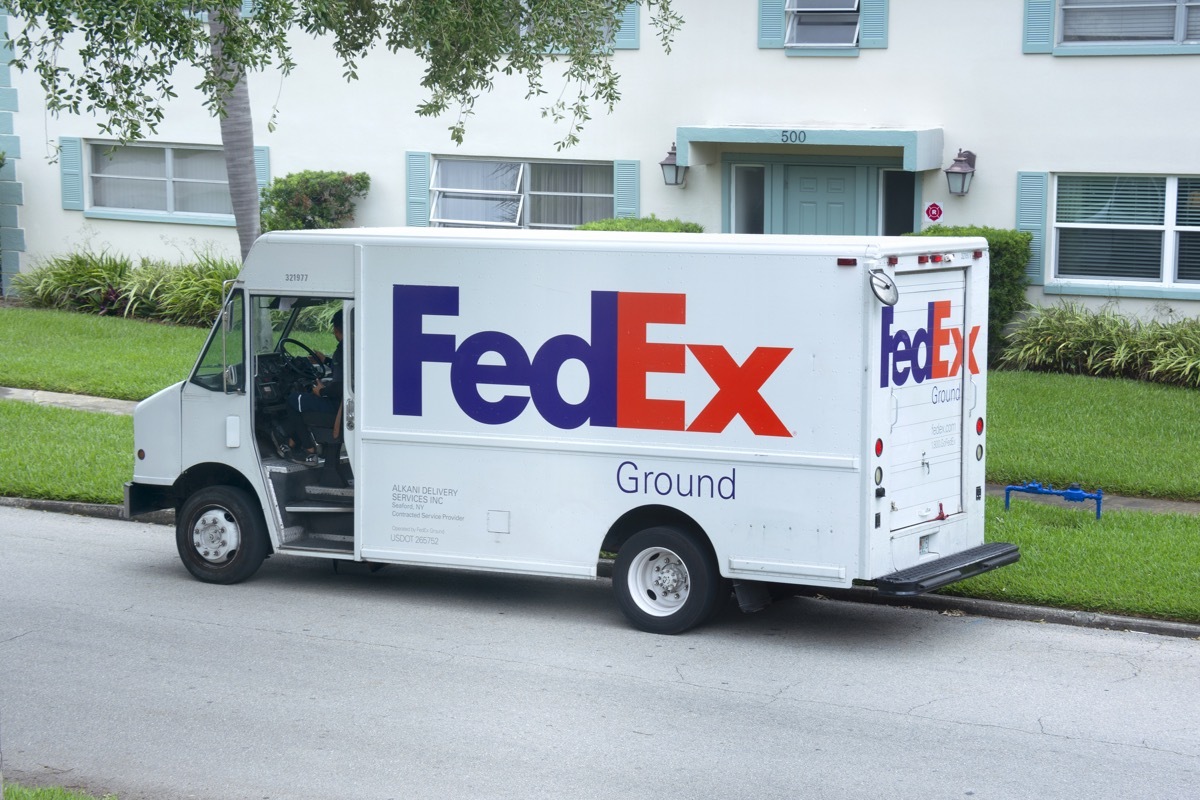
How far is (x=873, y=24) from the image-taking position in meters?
19.0

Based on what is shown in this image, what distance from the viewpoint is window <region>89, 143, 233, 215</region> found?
77.2 feet

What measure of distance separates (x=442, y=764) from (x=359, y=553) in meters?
3.15

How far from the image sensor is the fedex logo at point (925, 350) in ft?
28.9

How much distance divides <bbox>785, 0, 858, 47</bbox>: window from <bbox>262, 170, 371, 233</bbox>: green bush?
661 centimetres

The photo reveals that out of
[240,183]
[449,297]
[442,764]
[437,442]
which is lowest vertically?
[442,764]

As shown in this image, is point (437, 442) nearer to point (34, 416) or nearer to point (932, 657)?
point (932, 657)

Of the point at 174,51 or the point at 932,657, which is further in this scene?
the point at 174,51

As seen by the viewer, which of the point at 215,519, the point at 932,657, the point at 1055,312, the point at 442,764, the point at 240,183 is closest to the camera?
the point at 442,764

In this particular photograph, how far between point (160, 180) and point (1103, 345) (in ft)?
47.9

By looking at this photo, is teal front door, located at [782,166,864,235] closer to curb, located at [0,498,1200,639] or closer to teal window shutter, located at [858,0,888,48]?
teal window shutter, located at [858,0,888,48]

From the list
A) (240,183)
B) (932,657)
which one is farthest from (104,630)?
(240,183)

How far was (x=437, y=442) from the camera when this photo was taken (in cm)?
977

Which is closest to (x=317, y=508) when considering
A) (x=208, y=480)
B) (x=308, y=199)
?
(x=208, y=480)

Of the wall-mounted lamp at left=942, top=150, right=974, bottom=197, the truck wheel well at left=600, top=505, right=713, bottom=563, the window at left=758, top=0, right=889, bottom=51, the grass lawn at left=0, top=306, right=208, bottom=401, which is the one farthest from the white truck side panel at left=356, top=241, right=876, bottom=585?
the window at left=758, top=0, right=889, bottom=51
